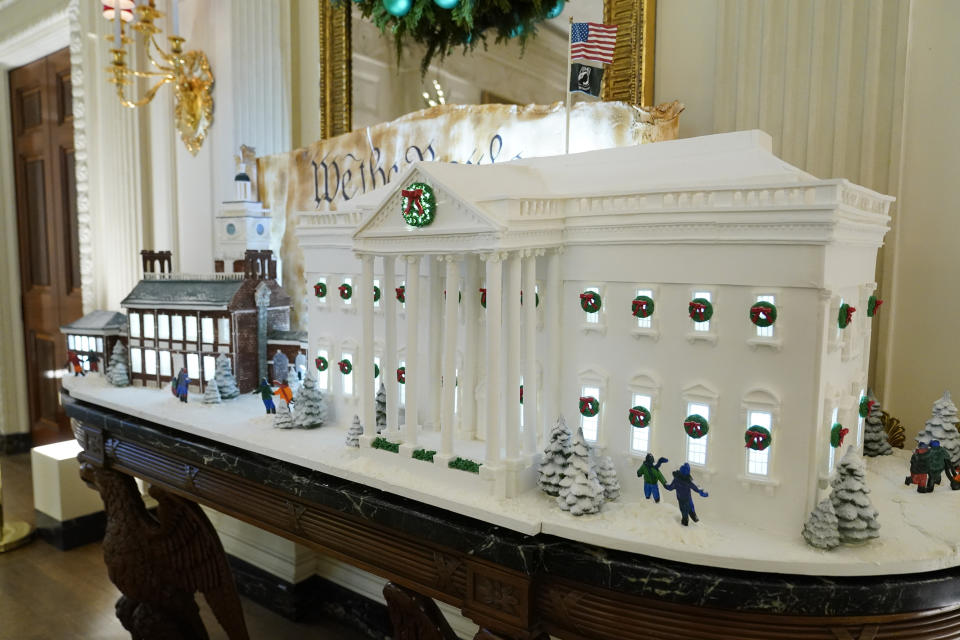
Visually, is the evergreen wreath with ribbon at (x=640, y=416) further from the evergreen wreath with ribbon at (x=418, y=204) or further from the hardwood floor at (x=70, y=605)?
the hardwood floor at (x=70, y=605)

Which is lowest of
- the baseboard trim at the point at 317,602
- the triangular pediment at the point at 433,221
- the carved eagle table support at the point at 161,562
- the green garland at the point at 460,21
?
the baseboard trim at the point at 317,602

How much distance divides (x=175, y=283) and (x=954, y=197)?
24.1ft

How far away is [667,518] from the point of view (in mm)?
3928

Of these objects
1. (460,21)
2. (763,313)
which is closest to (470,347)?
(763,313)

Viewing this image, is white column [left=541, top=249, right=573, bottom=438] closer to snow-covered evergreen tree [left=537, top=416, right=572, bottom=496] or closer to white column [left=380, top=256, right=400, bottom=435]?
snow-covered evergreen tree [left=537, top=416, right=572, bottom=496]

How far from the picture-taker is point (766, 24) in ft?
17.0

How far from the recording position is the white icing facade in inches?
147

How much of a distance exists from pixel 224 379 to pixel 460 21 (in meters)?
4.22

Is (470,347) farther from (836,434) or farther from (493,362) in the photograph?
(836,434)

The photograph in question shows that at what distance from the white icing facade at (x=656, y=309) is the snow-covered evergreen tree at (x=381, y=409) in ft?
0.89

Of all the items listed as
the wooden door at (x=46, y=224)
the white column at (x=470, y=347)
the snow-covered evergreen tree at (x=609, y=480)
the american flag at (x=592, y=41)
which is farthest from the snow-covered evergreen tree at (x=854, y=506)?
the wooden door at (x=46, y=224)

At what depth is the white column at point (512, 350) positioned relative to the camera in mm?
4191

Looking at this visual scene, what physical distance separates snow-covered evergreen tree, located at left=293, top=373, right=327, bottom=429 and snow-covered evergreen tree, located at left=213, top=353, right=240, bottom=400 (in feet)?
4.01

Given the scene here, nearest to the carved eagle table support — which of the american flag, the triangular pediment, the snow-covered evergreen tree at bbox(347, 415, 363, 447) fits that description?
the snow-covered evergreen tree at bbox(347, 415, 363, 447)
